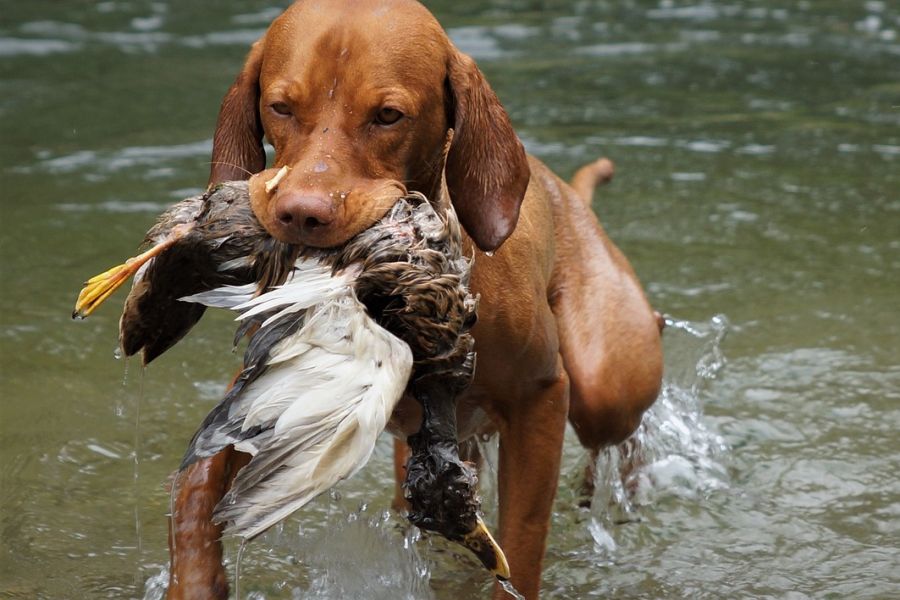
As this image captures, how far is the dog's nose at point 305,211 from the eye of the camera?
2.74 m

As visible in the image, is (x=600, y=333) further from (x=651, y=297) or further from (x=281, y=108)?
(x=651, y=297)

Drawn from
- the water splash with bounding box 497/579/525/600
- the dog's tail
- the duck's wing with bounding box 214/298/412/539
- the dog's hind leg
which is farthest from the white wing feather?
the dog's tail

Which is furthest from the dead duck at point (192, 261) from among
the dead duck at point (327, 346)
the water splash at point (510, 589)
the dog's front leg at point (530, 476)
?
the dog's front leg at point (530, 476)

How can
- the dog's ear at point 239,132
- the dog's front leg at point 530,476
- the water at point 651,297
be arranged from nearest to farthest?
1. the dog's ear at point 239,132
2. the dog's front leg at point 530,476
3. the water at point 651,297

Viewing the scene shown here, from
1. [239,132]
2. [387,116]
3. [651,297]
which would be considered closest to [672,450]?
[651,297]

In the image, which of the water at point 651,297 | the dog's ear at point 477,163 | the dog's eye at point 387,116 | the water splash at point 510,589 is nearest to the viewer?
the dog's eye at point 387,116

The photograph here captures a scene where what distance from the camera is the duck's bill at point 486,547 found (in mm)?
2674

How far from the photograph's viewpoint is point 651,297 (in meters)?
6.43

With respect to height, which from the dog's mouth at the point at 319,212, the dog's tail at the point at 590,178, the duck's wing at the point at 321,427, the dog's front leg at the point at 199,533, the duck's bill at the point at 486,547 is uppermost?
the dog's mouth at the point at 319,212

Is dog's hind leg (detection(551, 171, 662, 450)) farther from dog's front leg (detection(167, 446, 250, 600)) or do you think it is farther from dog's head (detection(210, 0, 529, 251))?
dog's front leg (detection(167, 446, 250, 600))

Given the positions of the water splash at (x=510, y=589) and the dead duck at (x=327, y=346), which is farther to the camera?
Result: the water splash at (x=510, y=589)

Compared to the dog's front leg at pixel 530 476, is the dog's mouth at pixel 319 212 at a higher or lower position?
higher

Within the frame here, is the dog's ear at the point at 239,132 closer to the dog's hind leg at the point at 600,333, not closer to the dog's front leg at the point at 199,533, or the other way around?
the dog's front leg at the point at 199,533

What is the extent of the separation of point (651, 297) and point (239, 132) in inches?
129
